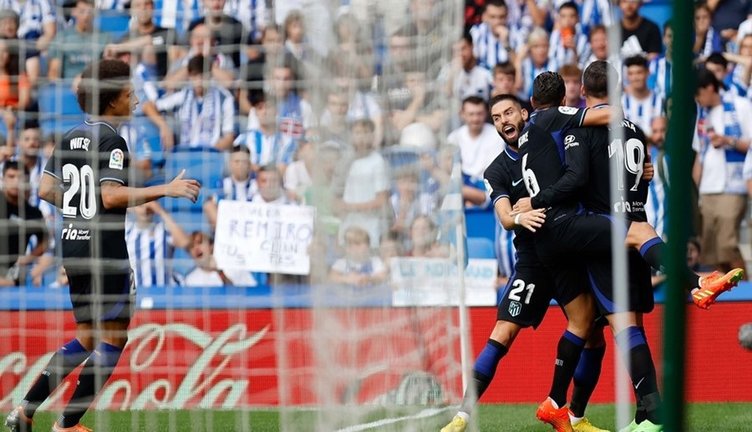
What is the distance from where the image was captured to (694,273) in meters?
6.20

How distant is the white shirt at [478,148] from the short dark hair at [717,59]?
205 centimetres

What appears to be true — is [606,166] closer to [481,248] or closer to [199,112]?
[481,248]

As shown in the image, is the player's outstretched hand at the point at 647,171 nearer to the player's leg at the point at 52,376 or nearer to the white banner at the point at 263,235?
the white banner at the point at 263,235

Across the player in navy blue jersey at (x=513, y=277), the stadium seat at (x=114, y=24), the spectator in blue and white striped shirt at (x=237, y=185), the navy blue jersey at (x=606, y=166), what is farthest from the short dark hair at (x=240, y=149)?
the navy blue jersey at (x=606, y=166)

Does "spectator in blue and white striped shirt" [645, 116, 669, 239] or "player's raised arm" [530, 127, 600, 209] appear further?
"spectator in blue and white striped shirt" [645, 116, 669, 239]

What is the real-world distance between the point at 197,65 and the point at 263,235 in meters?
1.55

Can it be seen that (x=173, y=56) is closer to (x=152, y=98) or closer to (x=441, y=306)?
(x=152, y=98)

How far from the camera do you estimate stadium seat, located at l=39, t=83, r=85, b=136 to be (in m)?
10.3

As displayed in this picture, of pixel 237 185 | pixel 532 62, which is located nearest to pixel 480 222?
pixel 532 62

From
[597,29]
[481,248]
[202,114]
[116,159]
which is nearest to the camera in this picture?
[116,159]

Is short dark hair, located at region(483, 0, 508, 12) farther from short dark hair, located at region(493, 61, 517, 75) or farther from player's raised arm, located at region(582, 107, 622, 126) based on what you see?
player's raised arm, located at region(582, 107, 622, 126)

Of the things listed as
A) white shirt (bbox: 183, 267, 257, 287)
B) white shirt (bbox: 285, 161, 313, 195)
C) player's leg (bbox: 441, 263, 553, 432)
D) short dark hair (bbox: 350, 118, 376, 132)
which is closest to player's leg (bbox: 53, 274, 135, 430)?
short dark hair (bbox: 350, 118, 376, 132)

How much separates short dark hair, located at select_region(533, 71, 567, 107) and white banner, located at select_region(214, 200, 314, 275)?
2619 mm

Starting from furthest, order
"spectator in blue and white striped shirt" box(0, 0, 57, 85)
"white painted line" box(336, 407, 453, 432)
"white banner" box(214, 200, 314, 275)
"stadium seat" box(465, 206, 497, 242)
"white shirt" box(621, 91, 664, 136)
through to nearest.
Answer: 1. "white shirt" box(621, 91, 664, 136)
2. "stadium seat" box(465, 206, 497, 242)
3. "spectator in blue and white striped shirt" box(0, 0, 57, 85)
4. "white banner" box(214, 200, 314, 275)
5. "white painted line" box(336, 407, 453, 432)
